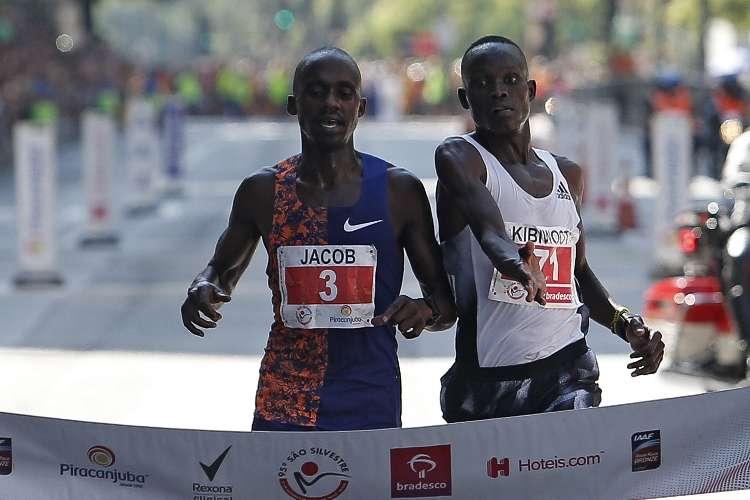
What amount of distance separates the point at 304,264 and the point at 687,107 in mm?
24167

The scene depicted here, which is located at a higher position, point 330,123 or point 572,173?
point 330,123

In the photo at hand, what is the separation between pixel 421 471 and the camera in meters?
4.95

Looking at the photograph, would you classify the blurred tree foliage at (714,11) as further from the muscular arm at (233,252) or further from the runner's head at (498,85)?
the muscular arm at (233,252)

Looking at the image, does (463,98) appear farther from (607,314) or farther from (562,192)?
(607,314)

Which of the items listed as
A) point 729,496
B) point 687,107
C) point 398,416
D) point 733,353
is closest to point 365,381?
point 398,416

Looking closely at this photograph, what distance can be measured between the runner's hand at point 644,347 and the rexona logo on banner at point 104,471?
4.97 ft

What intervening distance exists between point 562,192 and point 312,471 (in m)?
1.19

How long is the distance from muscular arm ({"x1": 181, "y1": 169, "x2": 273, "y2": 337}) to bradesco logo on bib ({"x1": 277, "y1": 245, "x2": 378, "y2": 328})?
0.59 ft

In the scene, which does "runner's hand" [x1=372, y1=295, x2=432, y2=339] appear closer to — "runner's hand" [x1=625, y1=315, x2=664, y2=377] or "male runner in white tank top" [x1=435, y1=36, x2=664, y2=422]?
"male runner in white tank top" [x1=435, y1=36, x2=664, y2=422]

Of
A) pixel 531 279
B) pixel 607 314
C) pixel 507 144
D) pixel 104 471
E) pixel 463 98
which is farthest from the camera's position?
pixel 607 314

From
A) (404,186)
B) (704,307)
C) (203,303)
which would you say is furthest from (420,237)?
(704,307)

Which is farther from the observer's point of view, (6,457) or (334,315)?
(334,315)

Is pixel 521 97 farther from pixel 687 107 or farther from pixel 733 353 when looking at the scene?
pixel 687 107

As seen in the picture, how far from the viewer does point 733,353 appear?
34.9 ft
